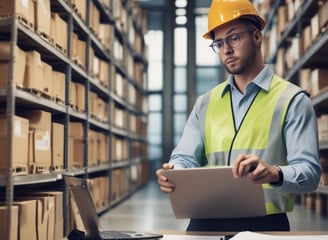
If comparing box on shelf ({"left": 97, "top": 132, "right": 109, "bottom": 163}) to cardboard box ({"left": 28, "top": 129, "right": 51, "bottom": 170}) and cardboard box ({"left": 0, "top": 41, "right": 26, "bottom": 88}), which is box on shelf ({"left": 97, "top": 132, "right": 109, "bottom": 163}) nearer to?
cardboard box ({"left": 28, "top": 129, "right": 51, "bottom": 170})

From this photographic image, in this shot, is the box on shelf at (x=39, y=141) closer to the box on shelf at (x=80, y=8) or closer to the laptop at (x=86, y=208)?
the box on shelf at (x=80, y=8)

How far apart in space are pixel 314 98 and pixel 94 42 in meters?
2.76

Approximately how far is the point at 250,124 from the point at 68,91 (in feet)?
10.5

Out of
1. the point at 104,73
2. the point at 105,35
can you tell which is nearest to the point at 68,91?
the point at 104,73

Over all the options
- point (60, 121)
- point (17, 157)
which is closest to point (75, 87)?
point (60, 121)

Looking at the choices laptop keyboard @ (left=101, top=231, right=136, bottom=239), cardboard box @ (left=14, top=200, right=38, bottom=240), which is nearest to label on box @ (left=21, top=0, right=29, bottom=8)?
cardboard box @ (left=14, top=200, right=38, bottom=240)

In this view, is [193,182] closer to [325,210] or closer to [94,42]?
[94,42]

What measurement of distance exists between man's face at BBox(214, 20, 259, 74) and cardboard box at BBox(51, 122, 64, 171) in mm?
2615

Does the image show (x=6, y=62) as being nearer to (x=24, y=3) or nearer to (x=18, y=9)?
(x=18, y=9)

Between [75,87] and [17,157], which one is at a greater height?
[75,87]

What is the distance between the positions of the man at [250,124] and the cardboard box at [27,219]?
167 centimetres

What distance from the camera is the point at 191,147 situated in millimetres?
2182

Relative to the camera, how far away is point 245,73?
2137mm

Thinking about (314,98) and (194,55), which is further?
(194,55)
